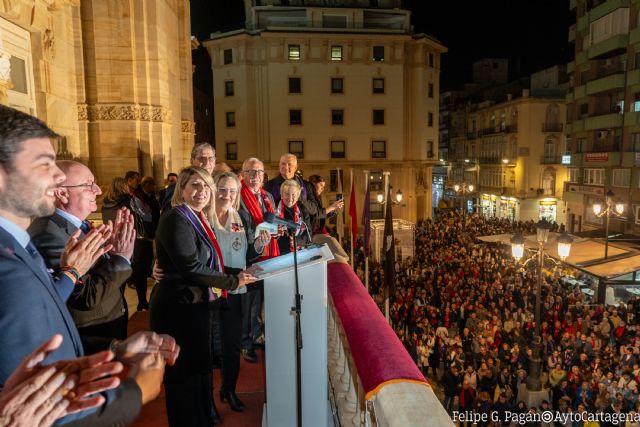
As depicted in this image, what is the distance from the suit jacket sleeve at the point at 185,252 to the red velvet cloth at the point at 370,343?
93 cm

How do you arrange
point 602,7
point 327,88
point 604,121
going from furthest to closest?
1. point 327,88
2. point 604,121
3. point 602,7

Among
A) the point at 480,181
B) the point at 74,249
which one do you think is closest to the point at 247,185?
the point at 74,249

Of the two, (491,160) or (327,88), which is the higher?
(327,88)

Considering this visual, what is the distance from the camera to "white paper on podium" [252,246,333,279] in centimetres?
321

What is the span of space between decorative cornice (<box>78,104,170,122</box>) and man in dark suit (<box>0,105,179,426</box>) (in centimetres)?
848

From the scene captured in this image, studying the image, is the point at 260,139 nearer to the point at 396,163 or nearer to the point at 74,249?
the point at 396,163

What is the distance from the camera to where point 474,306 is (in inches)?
610

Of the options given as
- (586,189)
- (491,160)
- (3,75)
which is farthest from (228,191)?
(491,160)

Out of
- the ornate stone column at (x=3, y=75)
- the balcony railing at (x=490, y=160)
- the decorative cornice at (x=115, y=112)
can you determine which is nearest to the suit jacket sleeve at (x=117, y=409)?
the ornate stone column at (x=3, y=75)

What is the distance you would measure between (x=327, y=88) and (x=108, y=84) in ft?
94.9

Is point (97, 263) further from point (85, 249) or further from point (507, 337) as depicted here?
point (507, 337)

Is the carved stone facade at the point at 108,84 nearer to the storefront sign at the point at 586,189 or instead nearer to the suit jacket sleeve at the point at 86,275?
the suit jacket sleeve at the point at 86,275

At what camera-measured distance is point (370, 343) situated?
2514 mm

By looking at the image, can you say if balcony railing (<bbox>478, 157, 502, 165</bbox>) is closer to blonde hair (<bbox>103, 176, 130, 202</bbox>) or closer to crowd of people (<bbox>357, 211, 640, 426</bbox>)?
crowd of people (<bbox>357, 211, 640, 426</bbox>)
